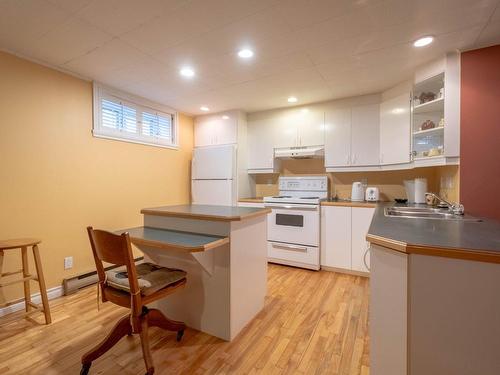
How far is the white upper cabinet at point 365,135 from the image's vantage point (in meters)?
3.07

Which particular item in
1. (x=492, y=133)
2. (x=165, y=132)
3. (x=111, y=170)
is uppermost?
(x=165, y=132)

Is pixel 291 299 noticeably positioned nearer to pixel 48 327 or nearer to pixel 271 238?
pixel 271 238

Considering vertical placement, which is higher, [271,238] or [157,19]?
[157,19]

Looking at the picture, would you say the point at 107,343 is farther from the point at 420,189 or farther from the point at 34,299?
the point at 420,189

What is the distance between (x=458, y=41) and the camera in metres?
1.95

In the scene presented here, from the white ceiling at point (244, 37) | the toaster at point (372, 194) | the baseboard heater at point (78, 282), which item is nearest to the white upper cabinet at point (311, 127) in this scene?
the white ceiling at point (244, 37)

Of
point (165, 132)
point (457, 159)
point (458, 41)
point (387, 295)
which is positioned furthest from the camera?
point (165, 132)

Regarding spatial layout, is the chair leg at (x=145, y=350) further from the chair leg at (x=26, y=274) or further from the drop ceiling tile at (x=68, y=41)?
the drop ceiling tile at (x=68, y=41)

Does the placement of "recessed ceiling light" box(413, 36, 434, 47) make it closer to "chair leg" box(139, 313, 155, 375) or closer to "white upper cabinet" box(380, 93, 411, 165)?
"white upper cabinet" box(380, 93, 411, 165)

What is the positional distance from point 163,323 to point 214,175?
8.00 ft

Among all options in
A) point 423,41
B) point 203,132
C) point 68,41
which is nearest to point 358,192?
point 423,41

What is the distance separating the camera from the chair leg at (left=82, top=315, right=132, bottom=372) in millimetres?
1424

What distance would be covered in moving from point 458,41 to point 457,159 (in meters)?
0.96

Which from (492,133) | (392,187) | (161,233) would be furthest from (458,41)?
(161,233)
